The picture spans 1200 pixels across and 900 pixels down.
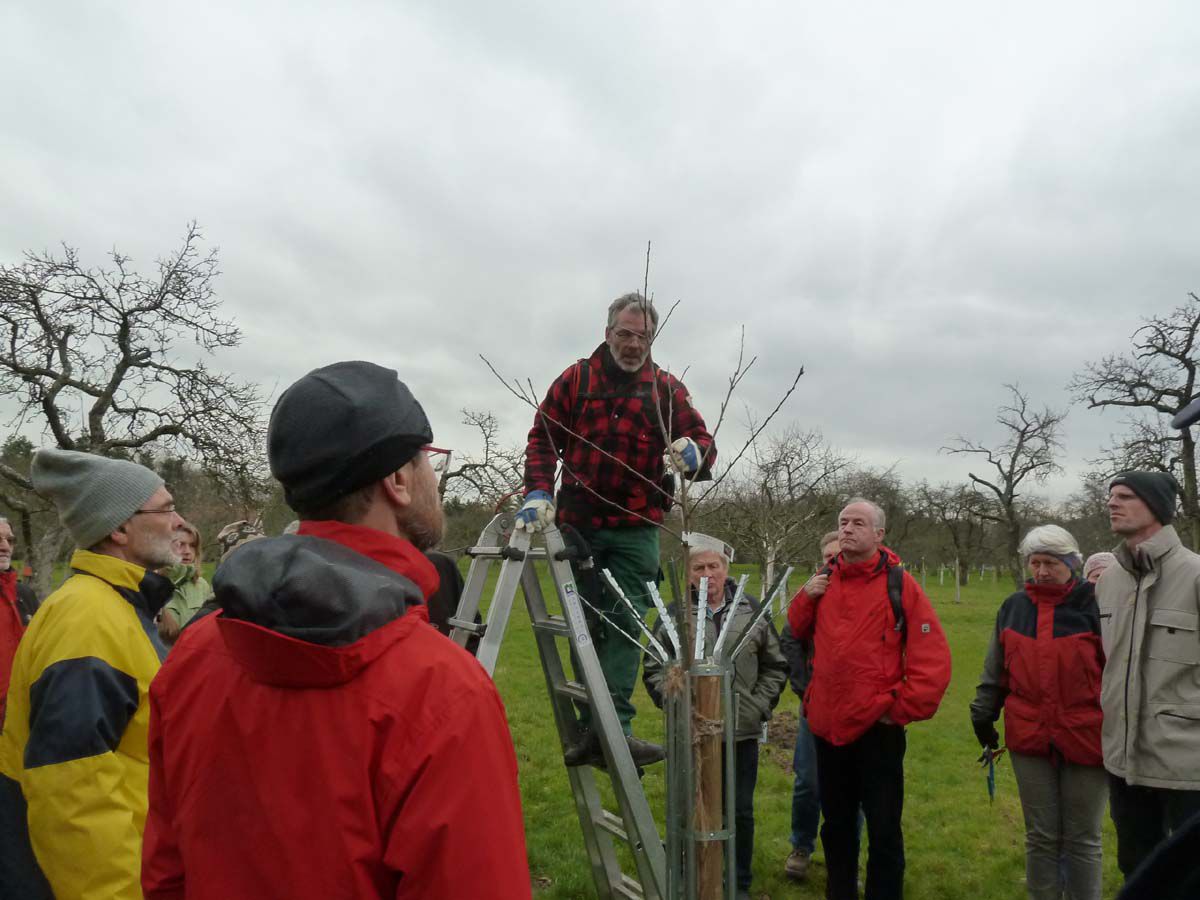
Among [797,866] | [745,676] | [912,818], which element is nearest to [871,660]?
[745,676]

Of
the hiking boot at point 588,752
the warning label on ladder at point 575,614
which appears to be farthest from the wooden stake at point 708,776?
the hiking boot at point 588,752

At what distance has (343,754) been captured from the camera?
1.25m

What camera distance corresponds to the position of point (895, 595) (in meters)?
4.74

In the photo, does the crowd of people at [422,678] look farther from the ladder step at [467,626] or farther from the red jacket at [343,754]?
the ladder step at [467,626]

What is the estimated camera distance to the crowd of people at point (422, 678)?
48.9 inches

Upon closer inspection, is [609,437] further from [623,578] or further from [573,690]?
[573,690]

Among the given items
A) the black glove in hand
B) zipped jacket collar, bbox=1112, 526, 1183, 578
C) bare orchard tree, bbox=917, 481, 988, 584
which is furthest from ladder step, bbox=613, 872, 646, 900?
bare orchard tree, bbox=917, 481, 988, 584

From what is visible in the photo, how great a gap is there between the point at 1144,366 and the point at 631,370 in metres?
30.0

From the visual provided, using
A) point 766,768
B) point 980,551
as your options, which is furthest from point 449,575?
point 980,551

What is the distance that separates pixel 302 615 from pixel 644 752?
239 centimetres

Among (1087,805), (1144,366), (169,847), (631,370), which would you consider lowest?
(1087,805)

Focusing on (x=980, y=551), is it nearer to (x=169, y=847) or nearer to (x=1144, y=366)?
(x=1144, y=366)

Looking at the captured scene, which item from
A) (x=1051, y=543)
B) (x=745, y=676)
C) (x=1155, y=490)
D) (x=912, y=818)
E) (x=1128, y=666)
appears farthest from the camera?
(x=912, y=818)

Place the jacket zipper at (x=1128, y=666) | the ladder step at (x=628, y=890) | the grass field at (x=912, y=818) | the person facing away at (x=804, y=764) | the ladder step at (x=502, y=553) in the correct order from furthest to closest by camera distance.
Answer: the grass field at (x=912, y=818) → the person facing away at (x=804, y=764) → the jacket zipper at (x=1128, y=666) → the ladder step at (x=628, y=890) → the ladder step at (x=502, y=553)
